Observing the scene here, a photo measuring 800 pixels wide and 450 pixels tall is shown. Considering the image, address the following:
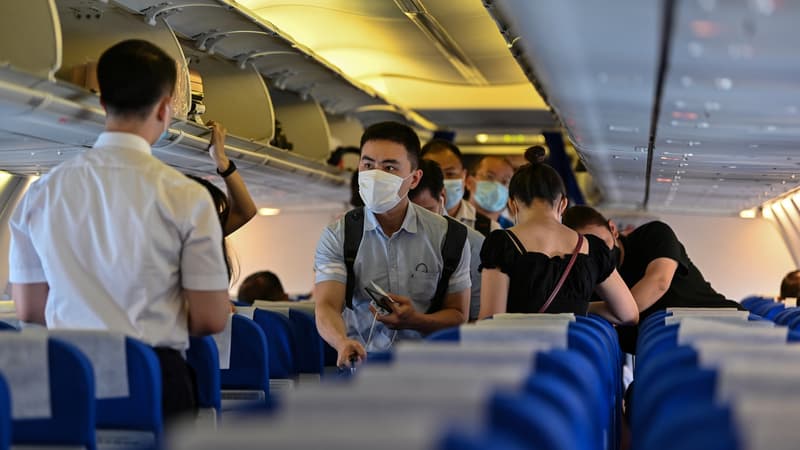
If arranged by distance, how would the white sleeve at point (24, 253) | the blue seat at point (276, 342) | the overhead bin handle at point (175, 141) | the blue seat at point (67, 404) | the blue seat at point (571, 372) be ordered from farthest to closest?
the overhead bin handle at point (175, 141) → the blue seat at point (276, 342) → the white sleeve at point (24, 253) → the blue seat at point (67, 404) → the blue seat at point (571, 372)

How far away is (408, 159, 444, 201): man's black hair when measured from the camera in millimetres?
7691

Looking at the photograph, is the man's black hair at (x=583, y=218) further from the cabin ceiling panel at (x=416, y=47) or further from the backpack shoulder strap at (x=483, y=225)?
the cabin ceiling panel at (x=416, y=47)

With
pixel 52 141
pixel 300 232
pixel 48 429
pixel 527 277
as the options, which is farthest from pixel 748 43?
pixel 300 232

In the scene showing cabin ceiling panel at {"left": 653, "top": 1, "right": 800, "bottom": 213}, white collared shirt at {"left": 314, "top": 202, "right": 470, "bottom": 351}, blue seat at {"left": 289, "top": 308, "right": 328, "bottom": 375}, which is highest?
cabin ceiling panel at {"left": 653, "top": 1, "right": 800, "bottom": 213}

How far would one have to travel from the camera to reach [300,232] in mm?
21109

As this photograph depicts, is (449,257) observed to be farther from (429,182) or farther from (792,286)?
(792,286)

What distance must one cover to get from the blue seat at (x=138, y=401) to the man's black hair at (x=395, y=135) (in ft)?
8.20

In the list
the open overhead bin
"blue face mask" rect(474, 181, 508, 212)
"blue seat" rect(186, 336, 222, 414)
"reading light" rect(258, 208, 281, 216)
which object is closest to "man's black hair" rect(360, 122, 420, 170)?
"blue seat" rect(186, 336, 222, 414)

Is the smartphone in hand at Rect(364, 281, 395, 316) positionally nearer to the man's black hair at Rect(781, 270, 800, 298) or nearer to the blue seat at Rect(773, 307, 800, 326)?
the blue seat at Rect(773, 307, 800, 326)

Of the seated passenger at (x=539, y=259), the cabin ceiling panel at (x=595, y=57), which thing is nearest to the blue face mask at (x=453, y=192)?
the cabin ceiling panel at (x=595, y=57)

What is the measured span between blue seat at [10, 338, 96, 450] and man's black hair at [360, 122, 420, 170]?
9.05 feet

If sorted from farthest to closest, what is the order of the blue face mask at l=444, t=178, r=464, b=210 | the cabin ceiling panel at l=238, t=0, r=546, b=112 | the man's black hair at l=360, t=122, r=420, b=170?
the cabin ceiling panel at l=238, t=0, r=546, b=112 → the blue face mask at l=444, t=178, r=464, b=210 → the man's black hair at l=360, t=122, r=420, b=170

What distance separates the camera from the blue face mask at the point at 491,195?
1055cm

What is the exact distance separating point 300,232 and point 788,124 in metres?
14.8
